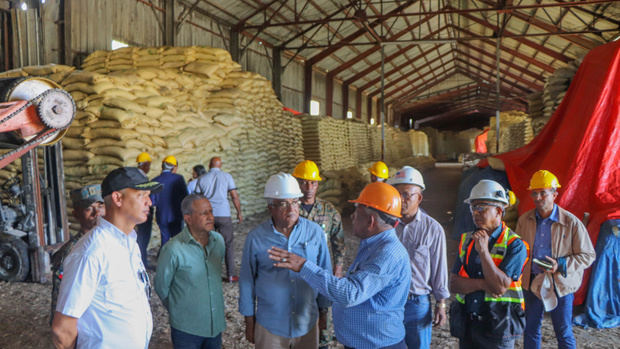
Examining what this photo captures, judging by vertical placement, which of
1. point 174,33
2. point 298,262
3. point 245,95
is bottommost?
point 298,262

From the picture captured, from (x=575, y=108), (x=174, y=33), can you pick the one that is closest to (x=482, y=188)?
(x=575, y=108)

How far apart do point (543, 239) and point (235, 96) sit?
666cm

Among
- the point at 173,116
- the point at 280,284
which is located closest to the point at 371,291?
the point at 280,284

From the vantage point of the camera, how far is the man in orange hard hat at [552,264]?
9.78 feet

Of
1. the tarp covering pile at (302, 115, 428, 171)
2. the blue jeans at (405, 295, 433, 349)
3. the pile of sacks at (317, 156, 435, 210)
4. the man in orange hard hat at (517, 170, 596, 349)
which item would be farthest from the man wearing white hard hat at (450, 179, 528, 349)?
the tarp covering pile at (302, 115, 428, 171)

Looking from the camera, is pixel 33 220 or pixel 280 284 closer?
pixel 280 284

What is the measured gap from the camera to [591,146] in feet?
15.6

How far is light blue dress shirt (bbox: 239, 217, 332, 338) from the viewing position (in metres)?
2.35

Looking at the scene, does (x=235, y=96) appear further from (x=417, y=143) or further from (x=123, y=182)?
(x=417, y=143)

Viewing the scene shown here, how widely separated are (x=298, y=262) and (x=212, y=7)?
13265mm

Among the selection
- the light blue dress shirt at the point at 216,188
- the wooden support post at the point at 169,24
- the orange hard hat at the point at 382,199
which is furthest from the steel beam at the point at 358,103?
the orange hard hat at the point at 382,199

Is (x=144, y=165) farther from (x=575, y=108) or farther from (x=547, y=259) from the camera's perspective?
(x=575, y=108)

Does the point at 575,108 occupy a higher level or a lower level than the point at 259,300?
higher

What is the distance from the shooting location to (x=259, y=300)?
241cm
